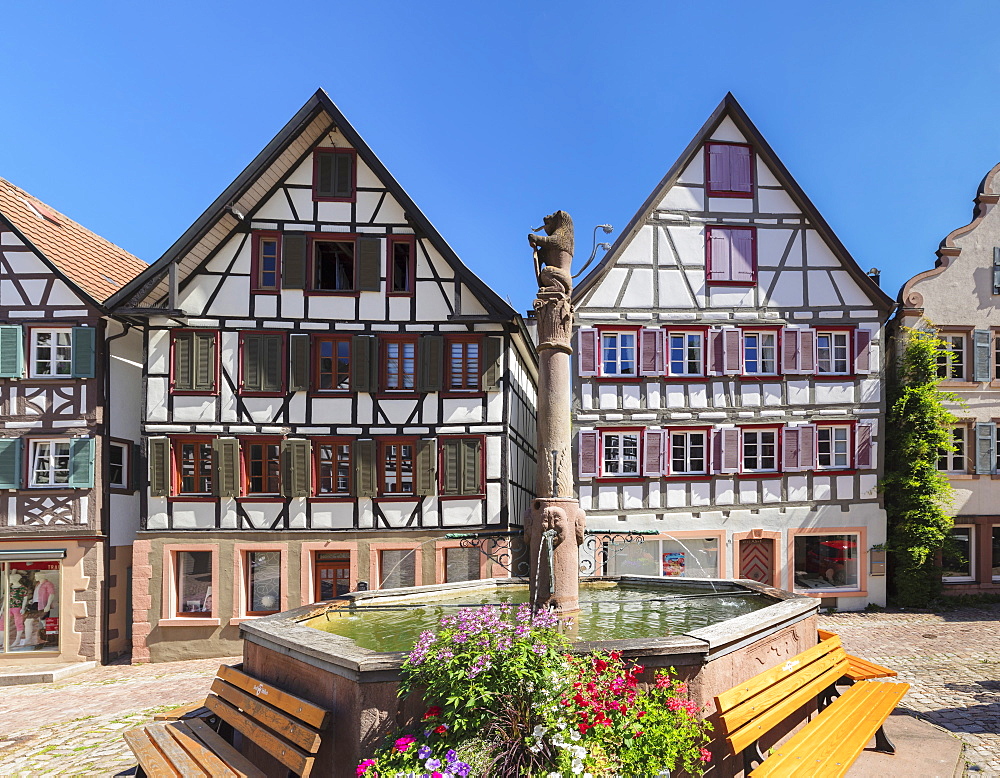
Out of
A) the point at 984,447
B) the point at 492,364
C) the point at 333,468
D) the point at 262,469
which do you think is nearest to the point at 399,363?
the point at 492,364

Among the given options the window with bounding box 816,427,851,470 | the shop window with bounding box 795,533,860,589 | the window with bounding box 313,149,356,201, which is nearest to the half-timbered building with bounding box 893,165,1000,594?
the shop window with bounding box 795,533,860,589

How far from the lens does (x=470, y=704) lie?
4.75 metres

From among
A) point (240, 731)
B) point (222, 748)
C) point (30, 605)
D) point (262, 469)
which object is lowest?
point (30, 605)

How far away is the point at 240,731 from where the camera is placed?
236 inches

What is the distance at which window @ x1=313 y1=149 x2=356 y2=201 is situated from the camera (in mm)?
15766

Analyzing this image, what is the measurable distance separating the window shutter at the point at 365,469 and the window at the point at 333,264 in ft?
12.5

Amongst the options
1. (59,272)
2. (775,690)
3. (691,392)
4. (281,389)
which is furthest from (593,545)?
(59,272)

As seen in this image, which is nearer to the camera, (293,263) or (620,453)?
(293,263)

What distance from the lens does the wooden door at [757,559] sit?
1781 centimetres

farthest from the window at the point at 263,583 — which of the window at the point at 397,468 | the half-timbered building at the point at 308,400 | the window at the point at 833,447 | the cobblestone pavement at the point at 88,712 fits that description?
the window at the point at 833,447

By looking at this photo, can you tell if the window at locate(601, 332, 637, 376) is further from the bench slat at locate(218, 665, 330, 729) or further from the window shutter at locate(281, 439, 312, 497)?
the bench slat at locate(218, 665, 330, 729)

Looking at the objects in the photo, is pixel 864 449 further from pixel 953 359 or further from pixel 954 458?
pixel 953 359

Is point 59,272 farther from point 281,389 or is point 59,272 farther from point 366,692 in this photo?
point 366,692

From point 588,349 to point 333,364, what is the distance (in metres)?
6.56
